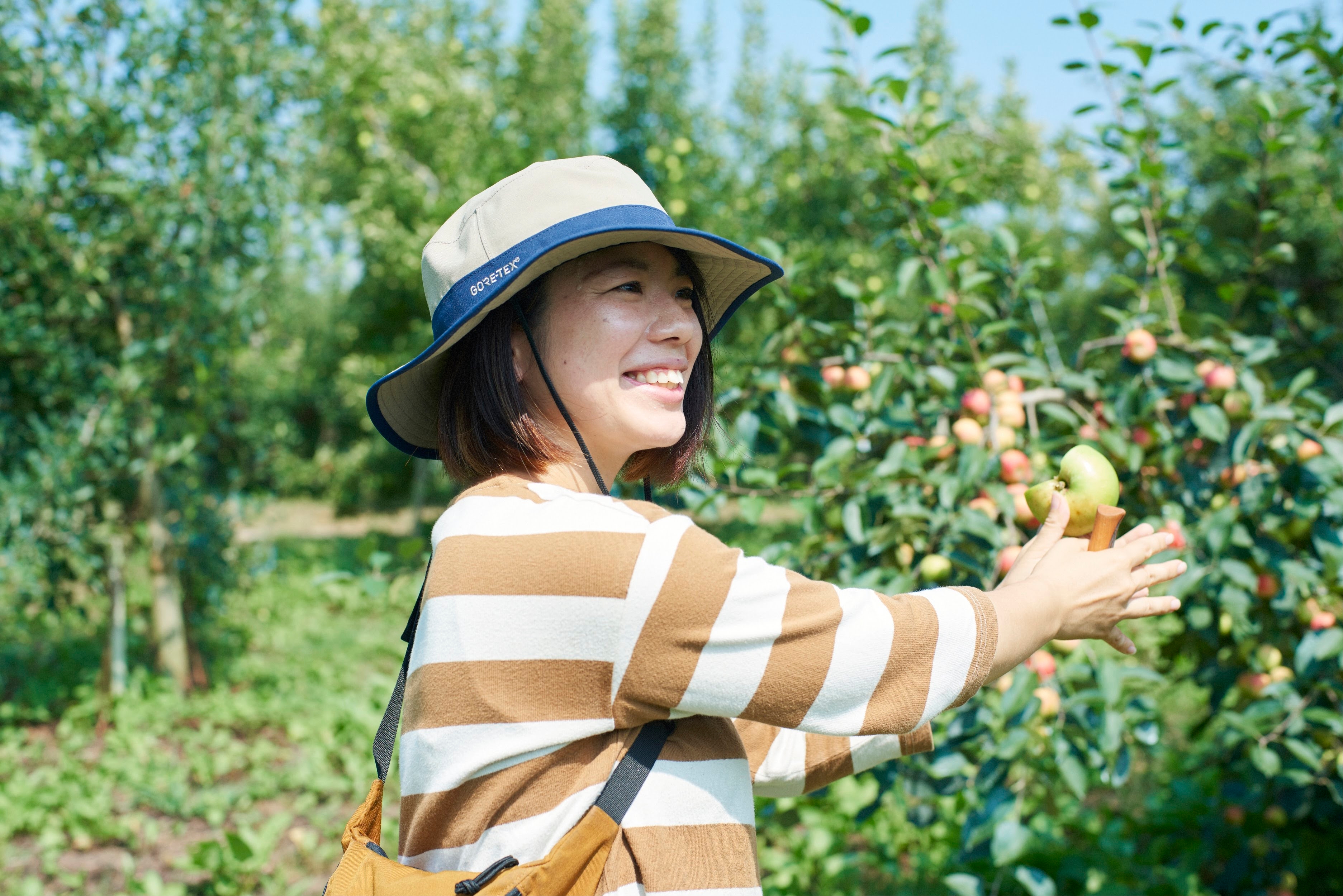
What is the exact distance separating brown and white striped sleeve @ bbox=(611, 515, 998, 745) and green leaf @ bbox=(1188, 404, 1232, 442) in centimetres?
116

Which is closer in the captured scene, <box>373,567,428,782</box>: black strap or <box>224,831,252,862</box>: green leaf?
<box>373,567,428,782</box>: black strap

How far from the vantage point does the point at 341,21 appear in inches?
254

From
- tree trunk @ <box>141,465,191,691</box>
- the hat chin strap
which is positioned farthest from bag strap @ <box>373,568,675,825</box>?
tree trunk @ <box>141,465,191,691</box>

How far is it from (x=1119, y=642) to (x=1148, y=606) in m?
0.07

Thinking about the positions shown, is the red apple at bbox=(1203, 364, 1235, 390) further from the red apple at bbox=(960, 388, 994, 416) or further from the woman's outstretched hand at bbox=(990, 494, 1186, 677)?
the woman's outstretched hand at bbox=(990, 494, 1186, 677)

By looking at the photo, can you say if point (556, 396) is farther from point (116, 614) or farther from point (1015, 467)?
point (116, 614)

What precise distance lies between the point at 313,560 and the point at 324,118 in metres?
4.84

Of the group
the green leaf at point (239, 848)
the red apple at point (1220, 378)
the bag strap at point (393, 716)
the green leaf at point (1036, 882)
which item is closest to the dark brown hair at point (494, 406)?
the bag strap at point (393, 716)

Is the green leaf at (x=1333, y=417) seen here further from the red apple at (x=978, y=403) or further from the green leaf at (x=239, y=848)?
the green leaf at (x=239, y=848)

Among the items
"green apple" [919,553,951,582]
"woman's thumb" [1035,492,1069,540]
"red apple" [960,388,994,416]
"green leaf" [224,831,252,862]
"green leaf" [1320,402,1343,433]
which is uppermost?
"woman's thumb" [1035,492,1069,540]

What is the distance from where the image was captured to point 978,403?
6.19 ft

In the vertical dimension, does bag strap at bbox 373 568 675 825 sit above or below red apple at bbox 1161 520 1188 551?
above

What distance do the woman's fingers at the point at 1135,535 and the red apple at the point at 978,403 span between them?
0.82 m

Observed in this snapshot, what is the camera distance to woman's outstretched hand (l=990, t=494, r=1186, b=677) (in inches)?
37.4
